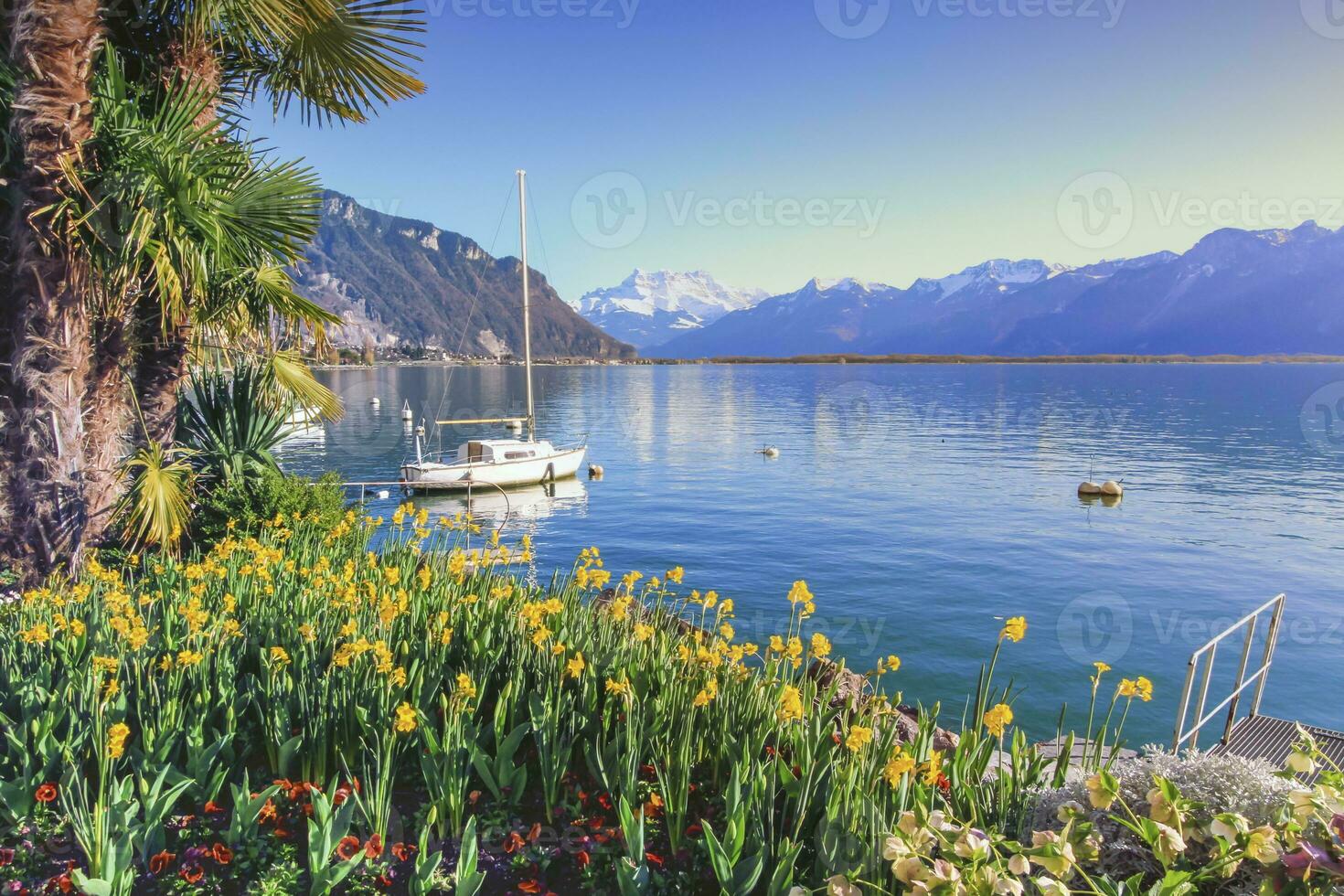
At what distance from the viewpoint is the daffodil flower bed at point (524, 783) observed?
9.16ft

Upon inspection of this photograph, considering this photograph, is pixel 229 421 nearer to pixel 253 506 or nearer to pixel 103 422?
pixel 253 506

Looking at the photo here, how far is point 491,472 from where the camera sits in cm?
3297

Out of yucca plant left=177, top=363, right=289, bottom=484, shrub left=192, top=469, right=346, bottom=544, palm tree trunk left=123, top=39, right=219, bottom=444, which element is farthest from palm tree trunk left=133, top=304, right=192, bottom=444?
shrub left=192, top=469, right=346, bottom=544

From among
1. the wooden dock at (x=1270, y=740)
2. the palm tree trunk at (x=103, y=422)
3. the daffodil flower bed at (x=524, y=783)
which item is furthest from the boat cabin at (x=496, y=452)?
the wooden dock at (x=1270, y=740)

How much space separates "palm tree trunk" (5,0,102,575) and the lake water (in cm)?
1087

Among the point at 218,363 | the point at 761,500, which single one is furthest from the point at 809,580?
the point at 218,363

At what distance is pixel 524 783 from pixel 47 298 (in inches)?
288

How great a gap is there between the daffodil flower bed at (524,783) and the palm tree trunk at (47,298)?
10.9ft

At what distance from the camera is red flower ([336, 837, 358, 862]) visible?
11.3 ft

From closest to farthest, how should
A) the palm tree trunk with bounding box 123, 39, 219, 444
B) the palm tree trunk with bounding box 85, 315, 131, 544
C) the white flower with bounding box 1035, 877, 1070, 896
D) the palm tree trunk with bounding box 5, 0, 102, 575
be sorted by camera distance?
the white flower with bounding box 1035, 877, 1070, 896, the palm tree trunk with bounding box 5, 0, 102, 575, the palm tree trunk with bounding box 85, 315, 131, 544, the palm tree trunk with bounding box 123, 39, 219, 444

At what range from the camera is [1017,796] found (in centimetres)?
375

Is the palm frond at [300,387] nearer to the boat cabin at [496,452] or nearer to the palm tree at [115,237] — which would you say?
the palm tree at [115,237]

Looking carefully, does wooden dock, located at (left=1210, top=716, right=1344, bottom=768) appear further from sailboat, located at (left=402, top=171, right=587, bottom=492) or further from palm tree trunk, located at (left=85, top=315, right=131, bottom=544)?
sailboat, located at (left=402, top=171, right=587, bottom=492)

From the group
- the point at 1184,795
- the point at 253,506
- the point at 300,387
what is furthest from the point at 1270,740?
the point at 300,387
